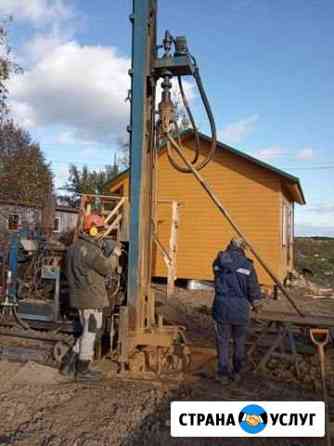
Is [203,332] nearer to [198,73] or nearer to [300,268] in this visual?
[198,73]

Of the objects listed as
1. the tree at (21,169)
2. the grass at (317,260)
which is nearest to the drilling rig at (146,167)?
the grass at (317,260)

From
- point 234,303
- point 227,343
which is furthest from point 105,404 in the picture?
point 234,303

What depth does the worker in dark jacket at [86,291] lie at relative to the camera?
564cm

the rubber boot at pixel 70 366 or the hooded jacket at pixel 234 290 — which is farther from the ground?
the hooded jacket at pixel 234 290

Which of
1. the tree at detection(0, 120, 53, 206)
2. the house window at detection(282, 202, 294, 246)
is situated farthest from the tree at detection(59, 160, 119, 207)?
the house window at detection(282, 202, 294, 246)

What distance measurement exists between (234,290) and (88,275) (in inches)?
70.6

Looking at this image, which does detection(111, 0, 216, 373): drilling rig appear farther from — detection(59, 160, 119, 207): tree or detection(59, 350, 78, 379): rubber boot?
detection(59, 160, 119, 207): tree

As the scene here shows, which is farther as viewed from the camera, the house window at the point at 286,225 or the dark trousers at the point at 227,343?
the house window at the point at 286,225

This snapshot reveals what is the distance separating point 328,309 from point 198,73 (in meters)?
8.03

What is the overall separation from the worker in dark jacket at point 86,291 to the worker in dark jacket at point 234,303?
55.5 inches

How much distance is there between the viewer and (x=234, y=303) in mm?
5770

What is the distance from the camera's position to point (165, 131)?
6250 millimetres

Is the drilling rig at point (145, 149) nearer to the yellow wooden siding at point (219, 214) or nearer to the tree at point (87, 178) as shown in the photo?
the yellow wooden siding at point (219, 214)

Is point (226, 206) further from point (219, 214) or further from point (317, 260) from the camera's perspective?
point (317, 260)
